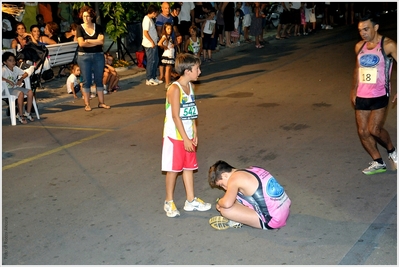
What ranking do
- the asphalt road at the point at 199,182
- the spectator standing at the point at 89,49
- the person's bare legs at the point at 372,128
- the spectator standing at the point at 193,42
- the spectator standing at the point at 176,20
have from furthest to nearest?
the spectator standing at the point at 193,42 < the spectator standing at the point at 176,20 < the spectator standing at the point at 89,49 < the person's bare legs at the point at 372,128 < the asphalt road at the point at 199,182

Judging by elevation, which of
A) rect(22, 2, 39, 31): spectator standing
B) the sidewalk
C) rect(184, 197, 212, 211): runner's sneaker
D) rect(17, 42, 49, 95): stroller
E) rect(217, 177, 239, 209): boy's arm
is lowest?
the sidewalk

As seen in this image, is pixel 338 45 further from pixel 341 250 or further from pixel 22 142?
pixel 341 250

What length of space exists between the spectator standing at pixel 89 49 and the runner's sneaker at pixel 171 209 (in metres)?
5.53

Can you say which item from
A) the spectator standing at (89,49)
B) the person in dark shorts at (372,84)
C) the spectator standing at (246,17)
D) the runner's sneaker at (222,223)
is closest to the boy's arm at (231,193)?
the runner's sneaker at (222,223)

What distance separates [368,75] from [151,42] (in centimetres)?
734

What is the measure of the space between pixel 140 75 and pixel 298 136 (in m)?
6.93

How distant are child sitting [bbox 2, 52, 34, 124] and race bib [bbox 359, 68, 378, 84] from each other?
19.5 feet

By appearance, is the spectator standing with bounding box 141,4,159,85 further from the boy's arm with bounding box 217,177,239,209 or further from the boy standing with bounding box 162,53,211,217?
the boy's arm with bounding box 217,177,239,209

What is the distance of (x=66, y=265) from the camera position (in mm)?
5328

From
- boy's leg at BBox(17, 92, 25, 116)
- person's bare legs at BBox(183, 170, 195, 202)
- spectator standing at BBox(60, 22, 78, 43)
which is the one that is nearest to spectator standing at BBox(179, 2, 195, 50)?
spectator standing at BBox(60, 22, 78, 43)

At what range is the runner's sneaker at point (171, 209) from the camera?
6391 mm

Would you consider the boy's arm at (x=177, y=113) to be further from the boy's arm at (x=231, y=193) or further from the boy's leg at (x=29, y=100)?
the boy's leg at (x=29, y=100)

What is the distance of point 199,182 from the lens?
7480 mm

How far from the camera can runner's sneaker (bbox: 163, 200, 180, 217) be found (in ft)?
21.0
